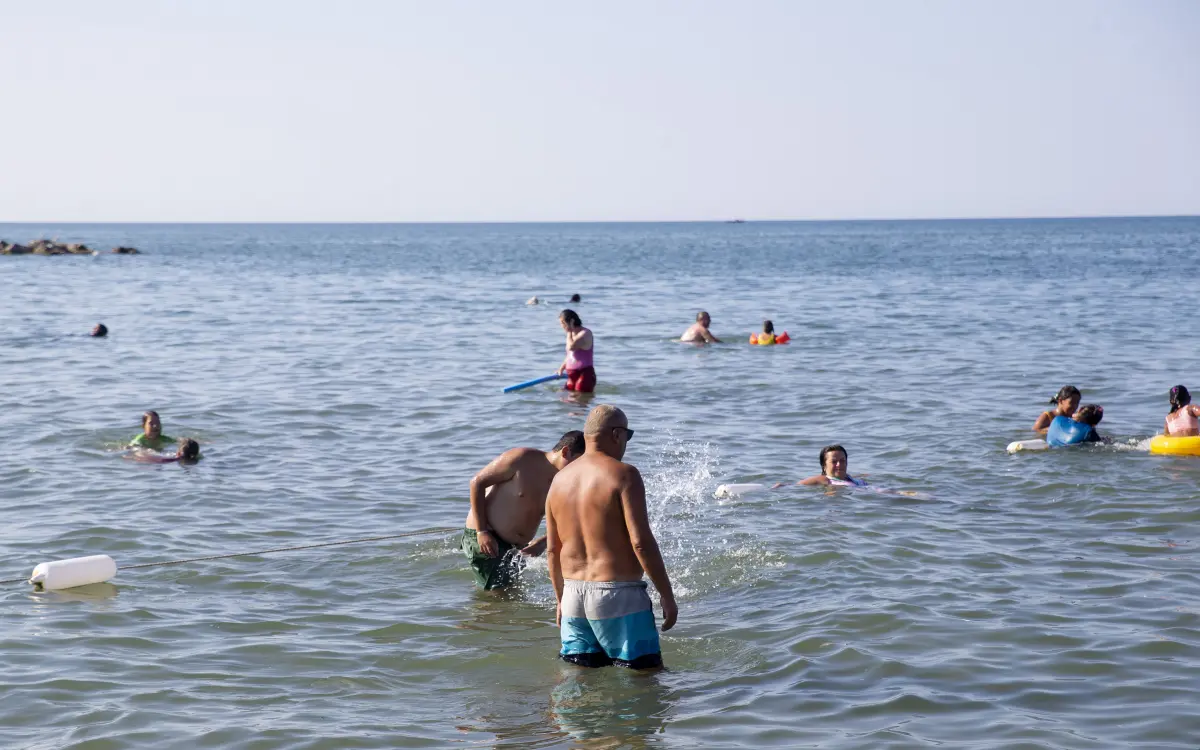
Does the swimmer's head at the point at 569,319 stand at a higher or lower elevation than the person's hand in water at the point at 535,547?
higher

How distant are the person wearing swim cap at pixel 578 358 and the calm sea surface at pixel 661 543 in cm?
59

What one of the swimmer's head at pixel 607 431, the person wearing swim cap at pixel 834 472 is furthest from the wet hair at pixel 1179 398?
the swimmer's head at pixel 607 431

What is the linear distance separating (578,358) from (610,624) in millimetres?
12957

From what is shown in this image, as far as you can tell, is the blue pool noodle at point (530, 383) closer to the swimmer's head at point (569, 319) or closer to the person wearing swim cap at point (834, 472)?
the swimmer's head at point (569, 319)

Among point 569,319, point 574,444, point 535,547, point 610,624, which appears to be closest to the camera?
point 610,624

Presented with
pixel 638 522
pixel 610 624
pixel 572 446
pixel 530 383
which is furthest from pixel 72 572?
pixel 530 383

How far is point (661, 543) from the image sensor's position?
11.3 metres

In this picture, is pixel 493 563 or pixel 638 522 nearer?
pixel 638 522

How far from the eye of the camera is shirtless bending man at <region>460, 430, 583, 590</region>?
891 cm

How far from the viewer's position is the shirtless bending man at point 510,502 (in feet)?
29.2

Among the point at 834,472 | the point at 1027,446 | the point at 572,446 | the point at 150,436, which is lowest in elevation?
the point at 150,436

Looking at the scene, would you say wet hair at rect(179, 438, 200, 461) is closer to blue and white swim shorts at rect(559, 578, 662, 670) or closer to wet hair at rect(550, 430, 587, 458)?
wet hair at rect(550, 430, 587, 458)

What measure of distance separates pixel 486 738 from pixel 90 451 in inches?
402

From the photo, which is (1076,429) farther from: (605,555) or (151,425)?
(151,425)
